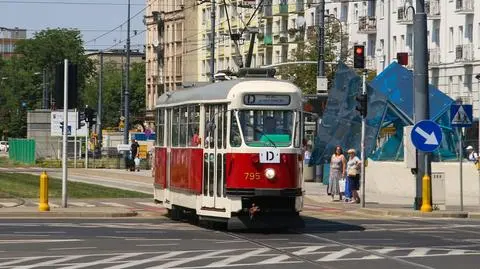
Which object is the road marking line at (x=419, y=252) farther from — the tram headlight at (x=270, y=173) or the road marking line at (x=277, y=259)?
the tram headlight at (x=270, y=173)

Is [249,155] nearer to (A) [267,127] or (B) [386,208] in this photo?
(A) [267,127]

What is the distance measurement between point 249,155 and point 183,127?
12.3 feet

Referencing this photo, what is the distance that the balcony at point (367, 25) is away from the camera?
93.8 meters

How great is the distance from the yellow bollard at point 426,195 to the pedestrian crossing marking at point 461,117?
1.76m

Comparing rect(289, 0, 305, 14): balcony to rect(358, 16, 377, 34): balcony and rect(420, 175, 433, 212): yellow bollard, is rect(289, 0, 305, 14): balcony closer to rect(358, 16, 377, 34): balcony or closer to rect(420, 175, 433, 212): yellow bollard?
rect(358, 16, 377, 34): balcony

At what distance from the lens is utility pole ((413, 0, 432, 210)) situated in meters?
35.7

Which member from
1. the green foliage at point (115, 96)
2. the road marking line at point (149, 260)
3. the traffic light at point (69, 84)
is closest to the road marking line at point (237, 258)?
the road marking line at point (149, 260)

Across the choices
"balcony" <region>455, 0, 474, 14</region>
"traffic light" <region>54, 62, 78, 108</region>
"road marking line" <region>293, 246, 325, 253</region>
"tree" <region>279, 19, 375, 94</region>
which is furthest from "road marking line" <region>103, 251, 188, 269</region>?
"balcony" <region>455, 0, 474, 14</region>

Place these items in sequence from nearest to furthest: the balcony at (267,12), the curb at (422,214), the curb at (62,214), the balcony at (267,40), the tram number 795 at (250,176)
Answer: the tram number 795 at (250,176)
the curb at (62,214)
the curb at (422,214)
the balcony at (267,40)
the balcony at (267,12)

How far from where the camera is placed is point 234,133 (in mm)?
27266

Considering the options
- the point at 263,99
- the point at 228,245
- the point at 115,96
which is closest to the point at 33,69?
the point at 115,96

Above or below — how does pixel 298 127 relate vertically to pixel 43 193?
above

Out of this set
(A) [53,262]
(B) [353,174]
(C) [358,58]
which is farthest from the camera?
(C) [358,58]

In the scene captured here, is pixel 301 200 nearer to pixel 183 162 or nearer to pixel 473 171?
pixel 183 162
